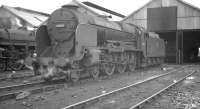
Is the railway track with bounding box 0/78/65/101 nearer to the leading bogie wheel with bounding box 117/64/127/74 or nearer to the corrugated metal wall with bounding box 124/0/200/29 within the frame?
the leading bogie wheel with bounding box 117/64/127/74

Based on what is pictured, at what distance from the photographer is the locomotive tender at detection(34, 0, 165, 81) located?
385 inches

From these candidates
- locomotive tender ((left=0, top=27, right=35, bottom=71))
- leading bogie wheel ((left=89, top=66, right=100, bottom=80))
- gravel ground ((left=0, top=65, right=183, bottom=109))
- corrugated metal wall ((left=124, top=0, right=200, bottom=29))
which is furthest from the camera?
corrugated metal wall ((left=124, top=0, right=200, bottom=29))

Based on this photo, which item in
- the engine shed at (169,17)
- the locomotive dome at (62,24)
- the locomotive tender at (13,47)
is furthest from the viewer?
the engine shed at (169,17)

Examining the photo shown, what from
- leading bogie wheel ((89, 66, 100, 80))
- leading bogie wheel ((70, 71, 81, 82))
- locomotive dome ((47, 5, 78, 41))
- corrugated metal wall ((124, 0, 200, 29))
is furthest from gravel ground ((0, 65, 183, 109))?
corrugated metal wall ((124, 0, 200, 29))

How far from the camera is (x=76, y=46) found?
9758mm

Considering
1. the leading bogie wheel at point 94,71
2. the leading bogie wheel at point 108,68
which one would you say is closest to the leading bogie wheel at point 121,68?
the leading bogie wheel at point 108,68

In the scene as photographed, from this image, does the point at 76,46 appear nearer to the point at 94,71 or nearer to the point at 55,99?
the point at 94,71

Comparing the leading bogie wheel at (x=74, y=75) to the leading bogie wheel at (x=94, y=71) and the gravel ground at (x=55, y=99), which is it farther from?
the leading bogie wheel at (x=94, y=71)

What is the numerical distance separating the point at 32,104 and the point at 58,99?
88 cm

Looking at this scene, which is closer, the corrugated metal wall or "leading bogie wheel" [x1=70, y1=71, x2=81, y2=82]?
"leading bogie wheel" [x1=70, y1=71, x2=81, y2=82]

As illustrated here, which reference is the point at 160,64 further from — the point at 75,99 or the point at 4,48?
the point at 75,99

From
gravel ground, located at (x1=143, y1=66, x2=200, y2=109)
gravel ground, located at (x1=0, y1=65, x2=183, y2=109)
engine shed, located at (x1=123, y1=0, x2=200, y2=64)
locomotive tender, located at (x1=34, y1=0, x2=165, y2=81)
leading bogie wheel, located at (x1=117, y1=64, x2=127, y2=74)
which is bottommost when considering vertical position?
gravel ground, located at (x1=143, y1=66, x2=200, y2=109)

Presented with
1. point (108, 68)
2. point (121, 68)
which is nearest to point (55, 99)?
point (108, 68)

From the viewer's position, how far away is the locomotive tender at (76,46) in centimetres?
979
